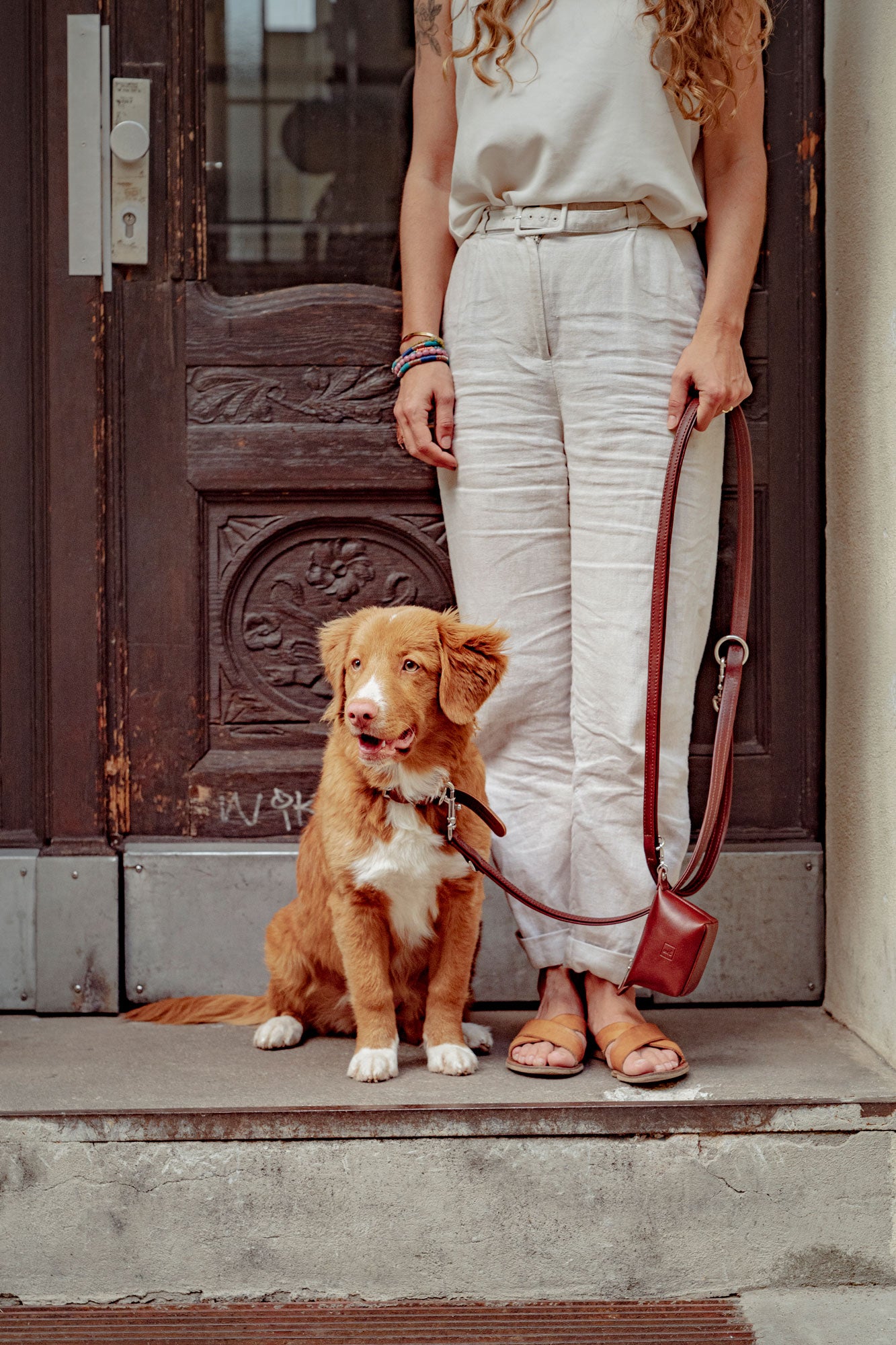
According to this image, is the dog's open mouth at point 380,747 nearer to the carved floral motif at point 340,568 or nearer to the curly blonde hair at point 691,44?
the carved floral motif at point 340,568

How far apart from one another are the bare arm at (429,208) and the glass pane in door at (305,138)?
201mm

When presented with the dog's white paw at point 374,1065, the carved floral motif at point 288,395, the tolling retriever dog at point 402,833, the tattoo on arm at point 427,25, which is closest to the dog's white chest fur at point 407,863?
the tolling retriever dog at point 402,833

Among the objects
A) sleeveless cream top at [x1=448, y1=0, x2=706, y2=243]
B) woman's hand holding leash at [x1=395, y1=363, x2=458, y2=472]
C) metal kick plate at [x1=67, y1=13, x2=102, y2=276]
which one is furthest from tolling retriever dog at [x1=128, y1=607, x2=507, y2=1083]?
metal kick plate at [x1=67, y1=13, x2=102, y2=276]

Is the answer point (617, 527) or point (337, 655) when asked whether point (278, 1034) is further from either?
point (617, 527)

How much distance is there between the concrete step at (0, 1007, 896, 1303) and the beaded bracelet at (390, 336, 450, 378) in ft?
4.49

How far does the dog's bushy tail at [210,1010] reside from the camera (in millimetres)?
2384

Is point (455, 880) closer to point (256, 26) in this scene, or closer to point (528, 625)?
point (528, 625)

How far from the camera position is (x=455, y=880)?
2.07 m

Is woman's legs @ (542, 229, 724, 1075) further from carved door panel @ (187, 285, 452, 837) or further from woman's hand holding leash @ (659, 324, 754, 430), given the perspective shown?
carved door panel @ (187, 285, 452, 837)

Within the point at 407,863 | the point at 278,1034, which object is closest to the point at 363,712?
the point at 407,863

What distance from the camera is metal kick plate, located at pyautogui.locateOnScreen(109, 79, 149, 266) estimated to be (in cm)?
252

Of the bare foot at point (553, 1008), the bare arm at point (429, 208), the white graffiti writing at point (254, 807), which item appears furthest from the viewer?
the white graffiti writing at point (254, 807)

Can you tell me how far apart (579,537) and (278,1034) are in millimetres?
1122

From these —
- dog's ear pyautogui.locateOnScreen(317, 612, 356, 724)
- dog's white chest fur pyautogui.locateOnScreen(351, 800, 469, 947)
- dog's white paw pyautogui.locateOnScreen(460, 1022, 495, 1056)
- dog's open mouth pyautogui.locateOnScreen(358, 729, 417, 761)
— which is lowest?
dog's white paw pyautogui.locateOnScreen(460, 1022, 495, 1056)
